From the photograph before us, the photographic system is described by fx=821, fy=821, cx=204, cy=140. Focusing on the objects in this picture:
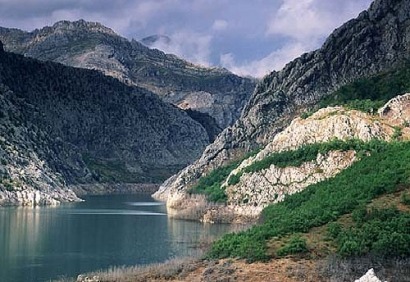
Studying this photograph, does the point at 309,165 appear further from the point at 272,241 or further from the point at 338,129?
the point at 272,241

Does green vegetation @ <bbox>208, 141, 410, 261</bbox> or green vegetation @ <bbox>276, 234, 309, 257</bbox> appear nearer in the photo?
green vegetation @ <bbox>276, 234, 309, 257</bbox>

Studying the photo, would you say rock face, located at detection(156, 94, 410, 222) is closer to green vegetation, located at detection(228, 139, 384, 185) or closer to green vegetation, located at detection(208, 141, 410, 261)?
green vegetation, located at detection(228, 139, 384, 185)

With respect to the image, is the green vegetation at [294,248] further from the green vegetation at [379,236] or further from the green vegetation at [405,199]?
the green vegetation at [405,199]

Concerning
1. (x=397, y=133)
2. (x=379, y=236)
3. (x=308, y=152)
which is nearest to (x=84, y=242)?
(x=308, y=152)

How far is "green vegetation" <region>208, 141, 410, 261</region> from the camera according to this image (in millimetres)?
103188

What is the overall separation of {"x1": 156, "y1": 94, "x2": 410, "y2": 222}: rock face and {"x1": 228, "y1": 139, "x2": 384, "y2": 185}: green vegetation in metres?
0.92

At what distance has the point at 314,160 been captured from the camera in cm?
17912

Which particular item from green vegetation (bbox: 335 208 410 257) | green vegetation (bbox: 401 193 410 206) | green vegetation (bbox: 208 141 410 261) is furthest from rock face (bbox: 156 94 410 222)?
green vegetation (bbox: 335 208 410 257)

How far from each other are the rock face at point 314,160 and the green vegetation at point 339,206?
15244mm

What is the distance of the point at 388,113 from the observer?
602ft

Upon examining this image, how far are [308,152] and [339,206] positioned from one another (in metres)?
64.6

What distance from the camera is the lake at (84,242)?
377 ft

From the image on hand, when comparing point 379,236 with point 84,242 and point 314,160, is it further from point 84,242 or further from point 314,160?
point 314,160

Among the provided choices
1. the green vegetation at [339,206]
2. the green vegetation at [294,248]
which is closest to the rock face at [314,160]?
the green vegetation at [339,206]
